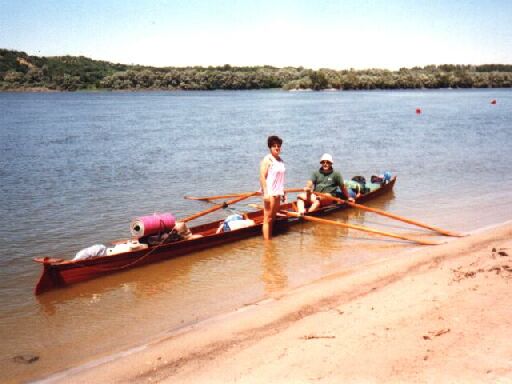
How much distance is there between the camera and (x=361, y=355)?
5152 millimetres

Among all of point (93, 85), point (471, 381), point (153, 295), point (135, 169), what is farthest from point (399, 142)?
point (93, 85)

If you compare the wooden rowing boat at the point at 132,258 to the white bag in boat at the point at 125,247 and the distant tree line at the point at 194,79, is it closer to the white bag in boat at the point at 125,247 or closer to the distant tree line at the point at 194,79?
the white bag in boat at the point at 125,247

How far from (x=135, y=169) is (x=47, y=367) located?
15.8 metres

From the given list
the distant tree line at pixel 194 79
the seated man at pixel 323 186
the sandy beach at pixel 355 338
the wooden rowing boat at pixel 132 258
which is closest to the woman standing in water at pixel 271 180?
the wooden rowing boat at pixel 132 258

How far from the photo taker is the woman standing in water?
10055mm

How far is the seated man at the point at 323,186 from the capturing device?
480 inches

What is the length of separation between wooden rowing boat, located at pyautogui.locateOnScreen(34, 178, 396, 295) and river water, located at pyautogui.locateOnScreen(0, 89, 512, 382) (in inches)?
6.7

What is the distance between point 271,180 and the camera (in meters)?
10.4

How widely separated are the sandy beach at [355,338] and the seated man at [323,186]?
14.6 feet

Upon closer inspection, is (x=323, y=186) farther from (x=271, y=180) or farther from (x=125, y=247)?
(x=125, y=247)

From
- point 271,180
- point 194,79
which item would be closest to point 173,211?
point 271,180

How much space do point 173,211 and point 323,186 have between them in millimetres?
4714

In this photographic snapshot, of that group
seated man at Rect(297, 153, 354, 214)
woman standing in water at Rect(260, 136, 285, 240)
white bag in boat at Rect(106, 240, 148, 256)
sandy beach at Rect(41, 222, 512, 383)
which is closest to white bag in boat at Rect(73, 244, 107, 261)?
white bag in boat at Rect(106, 240, 148, 256)

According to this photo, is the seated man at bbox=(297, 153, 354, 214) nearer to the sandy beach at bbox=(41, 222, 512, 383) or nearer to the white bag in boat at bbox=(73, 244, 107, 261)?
the sandy beach at bbox=(41, 222, 512, 383)
